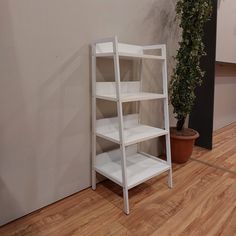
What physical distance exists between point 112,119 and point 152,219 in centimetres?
75

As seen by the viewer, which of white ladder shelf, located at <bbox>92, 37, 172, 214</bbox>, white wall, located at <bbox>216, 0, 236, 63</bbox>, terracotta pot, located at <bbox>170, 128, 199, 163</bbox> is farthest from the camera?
white wall, located at <bbox>216, 0, 236, 63</bbox>

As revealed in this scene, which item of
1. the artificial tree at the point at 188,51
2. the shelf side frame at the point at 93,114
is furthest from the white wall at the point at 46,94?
the artificial tree at the point at 188,51

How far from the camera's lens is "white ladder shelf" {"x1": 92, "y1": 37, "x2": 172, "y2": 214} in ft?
4.54

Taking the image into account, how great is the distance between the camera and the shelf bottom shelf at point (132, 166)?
4.83 feet

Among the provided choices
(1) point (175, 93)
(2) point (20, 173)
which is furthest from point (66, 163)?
(1) point (175, 93)

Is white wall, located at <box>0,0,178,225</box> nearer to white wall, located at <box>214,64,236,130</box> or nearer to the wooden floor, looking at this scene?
the wooden floor

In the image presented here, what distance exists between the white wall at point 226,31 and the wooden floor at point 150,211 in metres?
1.47

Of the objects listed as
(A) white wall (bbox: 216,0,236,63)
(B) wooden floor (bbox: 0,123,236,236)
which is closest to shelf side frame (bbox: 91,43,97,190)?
(B) wooden floor (bbox: 0,123,236,236)

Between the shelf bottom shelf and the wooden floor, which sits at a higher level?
the shelf bottom shelf

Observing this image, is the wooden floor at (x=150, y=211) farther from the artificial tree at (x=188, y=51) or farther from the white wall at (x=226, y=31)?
the white wall at (x=226, y=31)

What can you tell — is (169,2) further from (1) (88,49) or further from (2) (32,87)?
(2) (32,87)

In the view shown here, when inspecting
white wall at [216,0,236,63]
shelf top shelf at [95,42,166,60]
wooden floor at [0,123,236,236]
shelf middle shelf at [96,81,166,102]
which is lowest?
wooden floor at [0,123,236,236]

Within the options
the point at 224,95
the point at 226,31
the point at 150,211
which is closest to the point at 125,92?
the point at 150,211

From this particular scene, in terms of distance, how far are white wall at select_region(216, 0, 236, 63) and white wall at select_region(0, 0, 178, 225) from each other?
4.16ft
